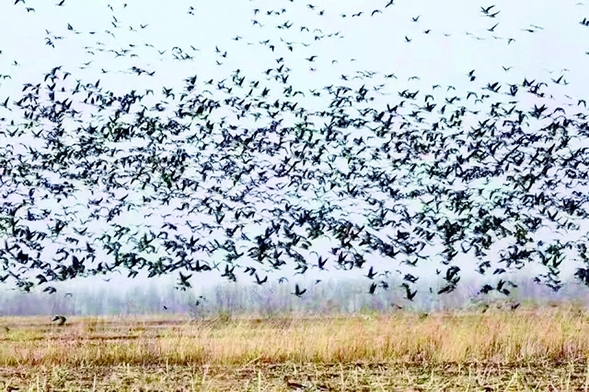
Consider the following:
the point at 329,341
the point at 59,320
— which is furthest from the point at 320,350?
the point at 59,320

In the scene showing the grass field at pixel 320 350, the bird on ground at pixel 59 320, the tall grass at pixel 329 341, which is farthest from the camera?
the bird on ground at pixel 59 320

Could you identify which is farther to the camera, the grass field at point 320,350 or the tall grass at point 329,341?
the tall grass at point 329,341

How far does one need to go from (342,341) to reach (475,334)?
2.67ft

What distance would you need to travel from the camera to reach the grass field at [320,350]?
6.24 meters

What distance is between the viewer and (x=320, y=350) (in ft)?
22.2

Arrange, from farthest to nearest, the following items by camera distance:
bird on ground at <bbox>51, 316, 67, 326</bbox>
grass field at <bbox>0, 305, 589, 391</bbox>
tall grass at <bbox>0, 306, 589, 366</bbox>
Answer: bird on ground at <bbox>51, 316, 67, 326</bbox> → tall grass at <bbox>0, 306, 589, 366</bbox> → grass field at <bbox>0, 305, 589, 391</bbox>

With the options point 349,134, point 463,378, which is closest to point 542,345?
point 463,378

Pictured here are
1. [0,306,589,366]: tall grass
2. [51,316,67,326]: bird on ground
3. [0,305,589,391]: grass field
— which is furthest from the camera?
[51,316,67,326]: bird on ground

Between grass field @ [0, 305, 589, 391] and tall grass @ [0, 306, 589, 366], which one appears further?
tall grass @ [0, 306, 589, 366]

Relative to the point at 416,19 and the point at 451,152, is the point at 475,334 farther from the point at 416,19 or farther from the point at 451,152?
the point at 416,19

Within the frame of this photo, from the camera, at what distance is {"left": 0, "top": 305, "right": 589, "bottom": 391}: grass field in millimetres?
6242

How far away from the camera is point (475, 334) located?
6926 millimetres

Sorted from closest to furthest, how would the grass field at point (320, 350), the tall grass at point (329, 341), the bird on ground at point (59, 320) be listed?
the grass field at point (320, 350)
the tall grass at point (329, 341)
the bird on ground at point (59, 320)

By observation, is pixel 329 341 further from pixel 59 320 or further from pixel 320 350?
pixel 59 320
